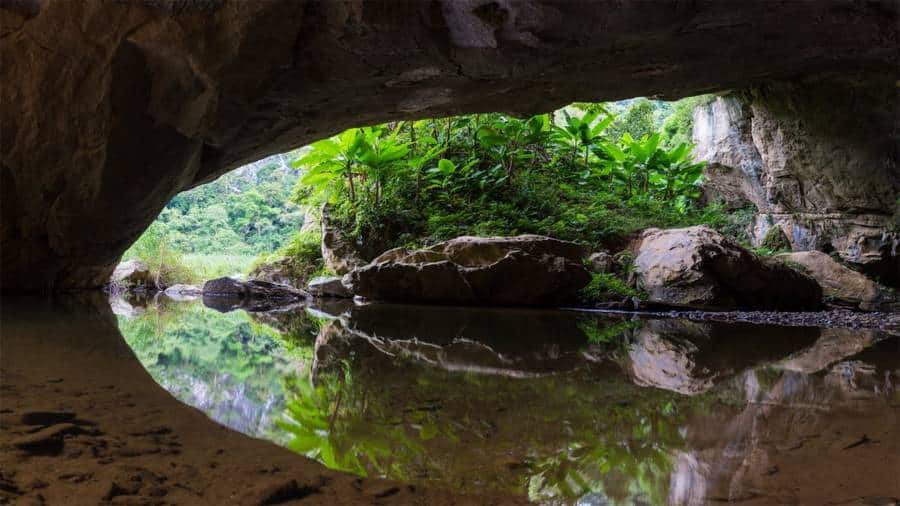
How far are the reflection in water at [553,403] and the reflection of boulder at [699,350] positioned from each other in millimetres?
19

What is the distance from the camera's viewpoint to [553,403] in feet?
5.84

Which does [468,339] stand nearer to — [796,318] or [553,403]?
[553,403]

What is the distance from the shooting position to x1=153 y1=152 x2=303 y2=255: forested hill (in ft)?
60.8

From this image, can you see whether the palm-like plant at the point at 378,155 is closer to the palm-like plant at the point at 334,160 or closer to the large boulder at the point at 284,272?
the palm-like plant at the point at 334,160

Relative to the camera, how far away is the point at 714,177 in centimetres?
945

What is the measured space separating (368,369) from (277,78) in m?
2.56

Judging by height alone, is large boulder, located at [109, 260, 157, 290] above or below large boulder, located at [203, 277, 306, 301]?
above

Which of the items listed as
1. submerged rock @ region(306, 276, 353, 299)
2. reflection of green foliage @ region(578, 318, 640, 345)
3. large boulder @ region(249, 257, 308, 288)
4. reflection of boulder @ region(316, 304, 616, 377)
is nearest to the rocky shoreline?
reflection of green foliage @ region(578, 318, 640, 345)


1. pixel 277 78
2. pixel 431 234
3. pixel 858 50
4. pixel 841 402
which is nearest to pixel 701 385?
pixel 841 402

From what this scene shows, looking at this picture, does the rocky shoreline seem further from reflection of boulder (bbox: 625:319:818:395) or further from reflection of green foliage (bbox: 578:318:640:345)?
reflection of green foliage (bbox: 578:318:640:345)

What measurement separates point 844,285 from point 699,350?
4.26 meters

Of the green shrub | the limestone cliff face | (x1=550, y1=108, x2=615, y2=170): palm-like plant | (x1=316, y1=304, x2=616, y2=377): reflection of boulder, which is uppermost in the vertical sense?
(x1=550, y1=108, x2=615, y2=170): palm-like plant

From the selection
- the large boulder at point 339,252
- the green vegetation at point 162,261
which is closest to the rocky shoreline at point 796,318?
the large boulder at point 339,252

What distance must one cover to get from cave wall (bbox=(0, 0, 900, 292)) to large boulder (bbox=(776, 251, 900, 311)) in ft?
7.30
